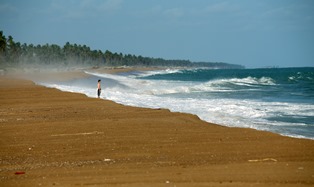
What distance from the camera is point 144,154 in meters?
8.26

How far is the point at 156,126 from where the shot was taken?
1202 cm

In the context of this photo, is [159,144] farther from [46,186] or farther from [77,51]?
[77,51]

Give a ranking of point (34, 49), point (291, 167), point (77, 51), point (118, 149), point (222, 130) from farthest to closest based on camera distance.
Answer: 1. point (77, 51)
2. point (34, 49)
3. point (222, 130)
4. point (118, 149)
5. point (291, 167)

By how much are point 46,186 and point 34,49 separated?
130707mm

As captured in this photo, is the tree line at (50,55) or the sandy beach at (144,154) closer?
the sandy beach at (144,154)

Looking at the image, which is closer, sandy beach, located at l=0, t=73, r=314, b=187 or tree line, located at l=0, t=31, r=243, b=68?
sandy beach, located at l=0, t=73, r=314, b=187

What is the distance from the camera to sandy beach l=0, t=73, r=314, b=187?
643 cm

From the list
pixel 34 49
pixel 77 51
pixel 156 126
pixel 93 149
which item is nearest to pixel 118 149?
pixel 93 149

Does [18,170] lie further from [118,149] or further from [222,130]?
[222,130]

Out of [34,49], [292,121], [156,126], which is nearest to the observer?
[156,126]

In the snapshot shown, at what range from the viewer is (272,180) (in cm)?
622

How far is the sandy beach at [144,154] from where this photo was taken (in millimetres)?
6430

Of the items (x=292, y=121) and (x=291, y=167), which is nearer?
(x=291, y=167)

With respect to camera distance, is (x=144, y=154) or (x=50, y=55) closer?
(x=144, y=154)
